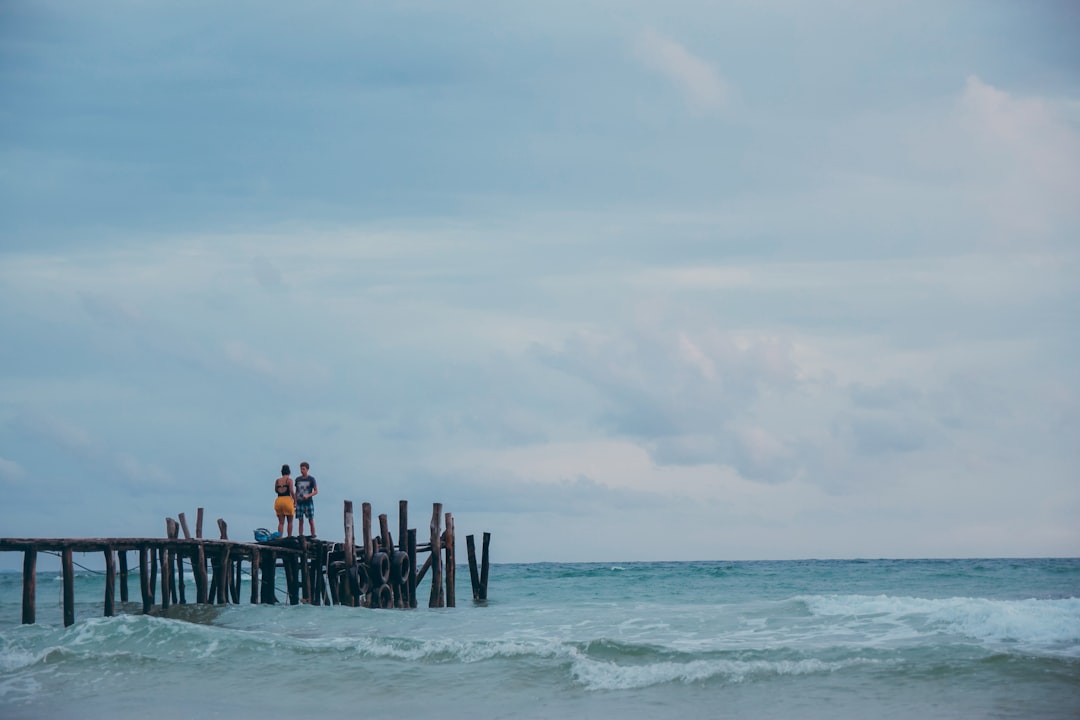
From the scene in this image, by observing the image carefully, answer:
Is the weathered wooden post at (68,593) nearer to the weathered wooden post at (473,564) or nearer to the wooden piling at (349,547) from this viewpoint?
the wooden piling at (349,547)

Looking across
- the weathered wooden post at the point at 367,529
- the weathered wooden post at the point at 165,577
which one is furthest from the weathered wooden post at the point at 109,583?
the weathered wooden post at the point at 367,529

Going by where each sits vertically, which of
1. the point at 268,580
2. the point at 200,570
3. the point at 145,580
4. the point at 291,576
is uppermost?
the point at 200,570

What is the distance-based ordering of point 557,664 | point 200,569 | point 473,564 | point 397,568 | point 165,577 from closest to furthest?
point 557,664 < point 200,569 < point 165,577 < point 397,568 < point 473,564

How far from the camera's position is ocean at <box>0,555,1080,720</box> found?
14.5m

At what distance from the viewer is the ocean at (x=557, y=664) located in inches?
572

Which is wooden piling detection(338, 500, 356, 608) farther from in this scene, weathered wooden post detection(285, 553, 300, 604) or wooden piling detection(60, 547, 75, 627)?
wooden piling detection(60, 547, 75, 627)

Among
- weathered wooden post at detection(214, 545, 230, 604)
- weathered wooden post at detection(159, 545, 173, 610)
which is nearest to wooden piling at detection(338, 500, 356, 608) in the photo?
weathered wooden post at detection(214, 545, 230, 604)

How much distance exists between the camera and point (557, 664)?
1711 centimetres

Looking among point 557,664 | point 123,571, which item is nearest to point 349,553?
point 123,571

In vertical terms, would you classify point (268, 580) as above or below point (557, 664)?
above

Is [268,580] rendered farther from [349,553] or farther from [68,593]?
[68,593]

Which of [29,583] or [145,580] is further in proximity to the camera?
[145,580]

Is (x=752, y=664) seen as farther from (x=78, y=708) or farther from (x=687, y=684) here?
(x=78, y=708)

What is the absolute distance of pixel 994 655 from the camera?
640 inches
